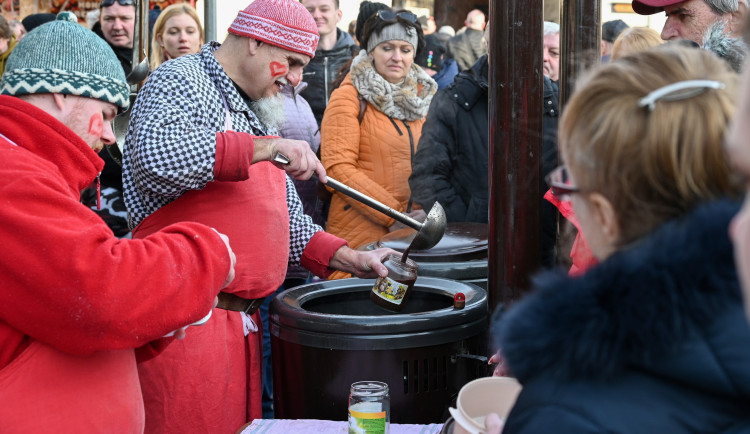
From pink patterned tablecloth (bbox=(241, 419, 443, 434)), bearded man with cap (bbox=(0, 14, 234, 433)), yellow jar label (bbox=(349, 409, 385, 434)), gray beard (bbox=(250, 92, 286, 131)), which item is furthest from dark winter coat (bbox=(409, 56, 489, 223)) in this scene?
bearded man with cap (bbox=(0, 14, 234, 433))

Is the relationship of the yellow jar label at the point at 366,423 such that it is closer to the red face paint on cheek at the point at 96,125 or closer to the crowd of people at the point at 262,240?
the crowd of people at the point at 262,240

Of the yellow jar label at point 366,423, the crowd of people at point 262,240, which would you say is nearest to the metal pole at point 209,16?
the crowd of people at point 262,240

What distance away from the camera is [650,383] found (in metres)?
0.91

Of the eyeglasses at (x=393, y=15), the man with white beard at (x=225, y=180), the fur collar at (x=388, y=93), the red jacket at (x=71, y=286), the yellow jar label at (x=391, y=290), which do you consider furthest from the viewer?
the eyeglasses at (x=393, y=15)

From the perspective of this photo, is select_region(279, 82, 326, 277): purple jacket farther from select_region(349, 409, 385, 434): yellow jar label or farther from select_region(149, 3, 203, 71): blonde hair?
select_region(349, 409, 385, 434): yellow jar label

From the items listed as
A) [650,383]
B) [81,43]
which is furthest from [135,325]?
[650,383]

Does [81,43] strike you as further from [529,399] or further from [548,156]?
Result: [548,156]

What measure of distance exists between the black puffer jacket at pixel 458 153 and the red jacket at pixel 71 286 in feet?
7.28

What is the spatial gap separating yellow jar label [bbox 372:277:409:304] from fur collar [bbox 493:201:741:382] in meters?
1.43

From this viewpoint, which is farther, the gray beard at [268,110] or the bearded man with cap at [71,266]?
the gray beard at [268,110]

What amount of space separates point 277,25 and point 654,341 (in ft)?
6.16

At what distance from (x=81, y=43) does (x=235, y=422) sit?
48.4 inches

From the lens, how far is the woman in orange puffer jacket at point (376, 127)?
3.86m

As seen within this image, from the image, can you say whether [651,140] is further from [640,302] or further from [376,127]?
[376,127]
